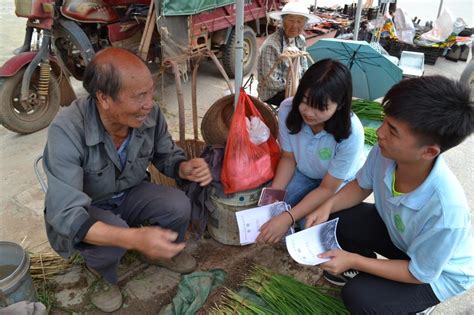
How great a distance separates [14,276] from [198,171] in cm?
101

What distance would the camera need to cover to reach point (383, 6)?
19.3 feet

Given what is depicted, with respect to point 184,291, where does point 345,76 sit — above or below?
above

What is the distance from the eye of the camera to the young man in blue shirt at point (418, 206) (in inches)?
50.7

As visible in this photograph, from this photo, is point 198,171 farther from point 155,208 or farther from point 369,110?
point 369,110

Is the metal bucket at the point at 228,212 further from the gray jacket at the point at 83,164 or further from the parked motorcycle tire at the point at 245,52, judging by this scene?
the parked motorcycle tire at the point at 245,52

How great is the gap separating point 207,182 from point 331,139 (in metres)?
0.76

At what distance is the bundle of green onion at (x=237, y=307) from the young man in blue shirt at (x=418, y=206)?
42 cm

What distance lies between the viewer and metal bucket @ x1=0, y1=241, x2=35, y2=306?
5.35 feet

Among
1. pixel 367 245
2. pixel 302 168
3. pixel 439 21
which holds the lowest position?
pixel 367 245

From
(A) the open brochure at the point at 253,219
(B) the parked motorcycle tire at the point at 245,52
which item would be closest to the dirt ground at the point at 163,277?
(A) the open brochure at the point at 253,219

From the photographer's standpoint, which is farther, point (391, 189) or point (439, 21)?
point (439, 21)

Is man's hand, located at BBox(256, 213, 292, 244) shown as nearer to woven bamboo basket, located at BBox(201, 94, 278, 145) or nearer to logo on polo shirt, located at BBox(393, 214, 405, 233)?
logo on polo shirt, located at BBox(393, 214, 405, 233)

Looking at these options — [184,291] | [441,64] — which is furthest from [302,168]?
[441,64]

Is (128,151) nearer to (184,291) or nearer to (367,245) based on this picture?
(184,291)
